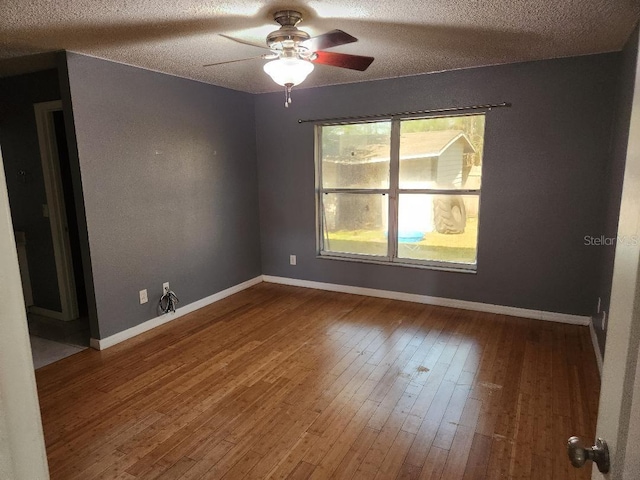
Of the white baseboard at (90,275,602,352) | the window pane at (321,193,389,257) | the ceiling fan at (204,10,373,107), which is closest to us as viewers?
the ceiling fan at (204,10,373,107)

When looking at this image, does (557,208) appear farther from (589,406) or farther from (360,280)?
(360,280)

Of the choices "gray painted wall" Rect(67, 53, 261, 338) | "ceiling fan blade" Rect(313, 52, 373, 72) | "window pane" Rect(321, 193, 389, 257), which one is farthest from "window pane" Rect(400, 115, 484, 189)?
"gray painted wall" Rect(67, 53, 261, 338)

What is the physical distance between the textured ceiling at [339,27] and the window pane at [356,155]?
0.97m

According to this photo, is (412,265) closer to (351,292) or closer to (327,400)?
(351,292)

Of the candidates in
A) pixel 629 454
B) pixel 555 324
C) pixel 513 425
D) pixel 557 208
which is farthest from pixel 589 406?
pixel 629 454

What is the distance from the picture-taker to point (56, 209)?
375 centimetres

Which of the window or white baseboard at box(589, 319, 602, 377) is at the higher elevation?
the window

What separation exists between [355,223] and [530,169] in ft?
6.23

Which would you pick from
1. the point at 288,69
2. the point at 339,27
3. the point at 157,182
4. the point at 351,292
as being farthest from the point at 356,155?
the point at 288,69

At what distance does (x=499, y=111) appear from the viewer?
365 cm

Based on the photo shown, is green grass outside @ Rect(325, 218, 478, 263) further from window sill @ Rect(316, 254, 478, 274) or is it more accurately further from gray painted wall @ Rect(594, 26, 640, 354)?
gray painted wall @ Rect(594, 26, 640, 354)

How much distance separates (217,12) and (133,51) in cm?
110

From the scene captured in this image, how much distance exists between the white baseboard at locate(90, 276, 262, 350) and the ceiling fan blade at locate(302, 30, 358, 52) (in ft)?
9.24

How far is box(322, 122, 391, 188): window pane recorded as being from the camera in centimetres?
436
